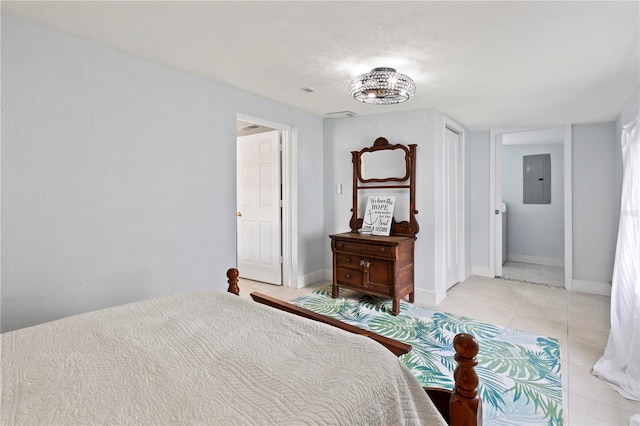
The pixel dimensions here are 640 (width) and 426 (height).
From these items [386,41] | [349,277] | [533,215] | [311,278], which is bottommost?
[311,278]

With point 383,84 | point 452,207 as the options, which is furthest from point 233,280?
point 452,207

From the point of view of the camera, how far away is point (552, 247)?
5758mm

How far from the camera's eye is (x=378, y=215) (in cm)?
395

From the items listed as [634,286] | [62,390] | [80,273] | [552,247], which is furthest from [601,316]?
[80,273]

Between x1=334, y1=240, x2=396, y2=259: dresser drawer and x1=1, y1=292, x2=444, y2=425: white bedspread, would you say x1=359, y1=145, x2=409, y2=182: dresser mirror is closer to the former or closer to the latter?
x1=334, y1=240, x2=396, y2=259: dresser drawer

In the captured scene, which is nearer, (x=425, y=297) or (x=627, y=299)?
(x=627, y=299)

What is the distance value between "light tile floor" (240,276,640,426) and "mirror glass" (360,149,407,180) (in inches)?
61.9

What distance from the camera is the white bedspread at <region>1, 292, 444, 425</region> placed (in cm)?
86

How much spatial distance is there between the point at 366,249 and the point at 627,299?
209cm

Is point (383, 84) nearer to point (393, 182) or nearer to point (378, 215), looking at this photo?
point (393, 182)

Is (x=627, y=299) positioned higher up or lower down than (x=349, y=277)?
higher up

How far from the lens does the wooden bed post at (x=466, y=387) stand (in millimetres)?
1055

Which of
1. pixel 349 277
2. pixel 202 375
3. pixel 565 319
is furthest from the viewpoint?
pixel 349 277

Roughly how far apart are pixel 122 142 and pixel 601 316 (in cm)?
460
